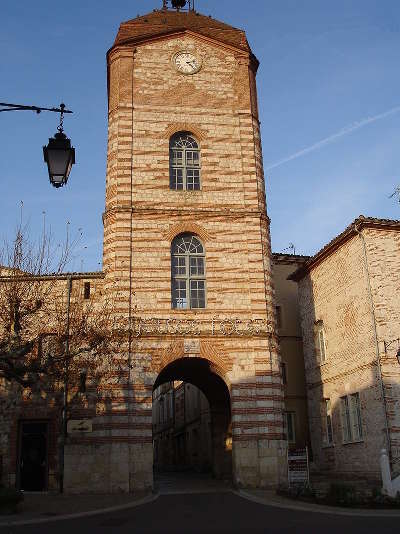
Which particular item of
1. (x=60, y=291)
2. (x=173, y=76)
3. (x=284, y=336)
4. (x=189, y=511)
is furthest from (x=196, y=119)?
(x=189, y=511)

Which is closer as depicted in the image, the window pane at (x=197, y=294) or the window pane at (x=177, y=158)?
the window pane at (x=197, y=294)

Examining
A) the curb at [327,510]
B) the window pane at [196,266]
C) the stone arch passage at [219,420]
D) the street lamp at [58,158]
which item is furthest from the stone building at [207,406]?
the street lamp at [58,158]

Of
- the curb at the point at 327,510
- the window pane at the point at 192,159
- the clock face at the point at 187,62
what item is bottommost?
the curb at the point at 327,510

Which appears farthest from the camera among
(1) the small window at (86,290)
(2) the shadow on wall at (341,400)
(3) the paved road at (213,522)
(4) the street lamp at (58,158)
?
(1) the small window at (86,290)

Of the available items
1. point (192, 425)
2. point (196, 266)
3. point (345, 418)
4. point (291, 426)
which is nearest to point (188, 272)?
point (196, 266)

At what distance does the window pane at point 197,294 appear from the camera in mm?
20547

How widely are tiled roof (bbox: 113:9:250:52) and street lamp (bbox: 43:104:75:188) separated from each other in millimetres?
16610

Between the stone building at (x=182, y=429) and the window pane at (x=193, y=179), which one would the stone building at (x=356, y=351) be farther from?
the stone building at (x=182, y=429)

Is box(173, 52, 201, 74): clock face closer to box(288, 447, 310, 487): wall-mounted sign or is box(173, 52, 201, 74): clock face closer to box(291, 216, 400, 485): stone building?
box(291, 216, 400, 485): stone building

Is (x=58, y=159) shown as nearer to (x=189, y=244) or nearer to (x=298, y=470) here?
(x=189, y=244)

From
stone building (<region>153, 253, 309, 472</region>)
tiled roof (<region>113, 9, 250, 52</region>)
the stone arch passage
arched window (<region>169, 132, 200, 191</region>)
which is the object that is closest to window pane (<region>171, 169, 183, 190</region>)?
arched window (<region>169, 132, 200, 191</region>)

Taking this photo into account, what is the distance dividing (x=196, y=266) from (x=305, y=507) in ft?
30.2

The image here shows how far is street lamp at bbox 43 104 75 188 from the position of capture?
862 cm

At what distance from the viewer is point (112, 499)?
16.6 metres
